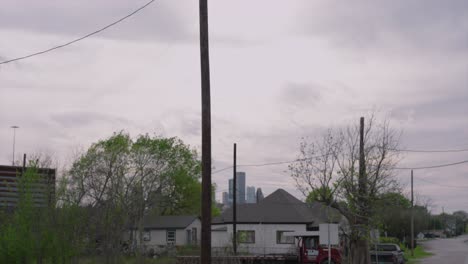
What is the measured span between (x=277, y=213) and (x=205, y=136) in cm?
4071

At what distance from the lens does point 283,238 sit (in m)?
53.2

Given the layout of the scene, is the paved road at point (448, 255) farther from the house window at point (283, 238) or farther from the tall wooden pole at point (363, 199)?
the tall wooden pole at point (363, 199)

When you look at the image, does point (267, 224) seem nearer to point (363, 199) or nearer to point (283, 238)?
point (283, 238)

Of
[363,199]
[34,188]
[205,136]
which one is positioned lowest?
[363,199]

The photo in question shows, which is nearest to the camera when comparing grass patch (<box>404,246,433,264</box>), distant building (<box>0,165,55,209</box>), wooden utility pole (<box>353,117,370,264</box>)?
distant building (<box>0,165,55,209</box>)

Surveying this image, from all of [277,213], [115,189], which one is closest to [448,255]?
[277,213]

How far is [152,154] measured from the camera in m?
62.2

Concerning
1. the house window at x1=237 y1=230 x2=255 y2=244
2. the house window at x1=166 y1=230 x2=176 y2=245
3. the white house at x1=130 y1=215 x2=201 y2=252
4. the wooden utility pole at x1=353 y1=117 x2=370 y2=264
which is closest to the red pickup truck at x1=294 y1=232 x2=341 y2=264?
the wooden utility pole at x1=353 y1=117 x2=370 y2=264

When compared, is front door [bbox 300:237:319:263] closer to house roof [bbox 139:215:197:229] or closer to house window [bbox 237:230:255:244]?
house window [bbox 237:230:255:244]

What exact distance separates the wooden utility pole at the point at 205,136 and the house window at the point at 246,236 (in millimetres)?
38366

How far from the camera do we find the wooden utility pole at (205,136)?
49.2 ft

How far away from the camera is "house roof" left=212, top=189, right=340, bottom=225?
54.0 m

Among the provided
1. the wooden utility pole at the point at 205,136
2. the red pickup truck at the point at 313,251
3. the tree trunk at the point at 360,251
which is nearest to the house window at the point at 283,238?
the red pickup truck at the point at 313,251

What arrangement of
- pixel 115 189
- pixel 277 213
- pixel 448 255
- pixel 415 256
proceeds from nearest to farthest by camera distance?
pixel 115 189
pixel 277 213
pixel 448 255
pixel 415 256
